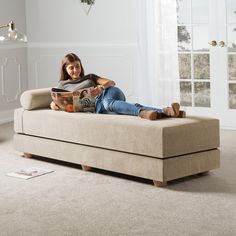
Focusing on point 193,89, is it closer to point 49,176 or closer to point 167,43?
point 167,43

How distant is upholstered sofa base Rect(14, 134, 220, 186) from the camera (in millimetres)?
4660

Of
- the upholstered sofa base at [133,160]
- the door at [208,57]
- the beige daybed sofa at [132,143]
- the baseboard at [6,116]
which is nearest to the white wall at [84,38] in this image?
the baseboard at [6,116]

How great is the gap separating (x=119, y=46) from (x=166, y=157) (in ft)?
10.5

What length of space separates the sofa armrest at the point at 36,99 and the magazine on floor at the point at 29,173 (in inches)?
26.4

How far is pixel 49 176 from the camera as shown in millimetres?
5141

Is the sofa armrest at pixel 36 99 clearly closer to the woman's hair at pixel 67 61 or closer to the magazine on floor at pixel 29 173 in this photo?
the woman's hair at pixel 67 61

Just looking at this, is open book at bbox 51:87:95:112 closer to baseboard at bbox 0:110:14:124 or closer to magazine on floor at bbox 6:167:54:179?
magazine on floor at bbox 6:167:54:179

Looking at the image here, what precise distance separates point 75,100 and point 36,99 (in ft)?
1.39

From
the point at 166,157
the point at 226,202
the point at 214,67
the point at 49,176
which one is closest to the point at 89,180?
the point at 49,176

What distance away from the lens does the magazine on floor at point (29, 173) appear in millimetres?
5116

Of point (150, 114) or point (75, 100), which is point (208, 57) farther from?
point (150, 114)

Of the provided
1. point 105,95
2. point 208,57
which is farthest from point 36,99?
point 208,57

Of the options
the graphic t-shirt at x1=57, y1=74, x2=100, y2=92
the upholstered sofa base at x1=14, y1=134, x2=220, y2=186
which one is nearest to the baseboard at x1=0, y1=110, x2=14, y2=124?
the graphic t-shirt at x1=57, y1=74, x2=100, y2=92

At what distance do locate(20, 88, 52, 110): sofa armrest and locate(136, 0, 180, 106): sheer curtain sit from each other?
1.74 meters
